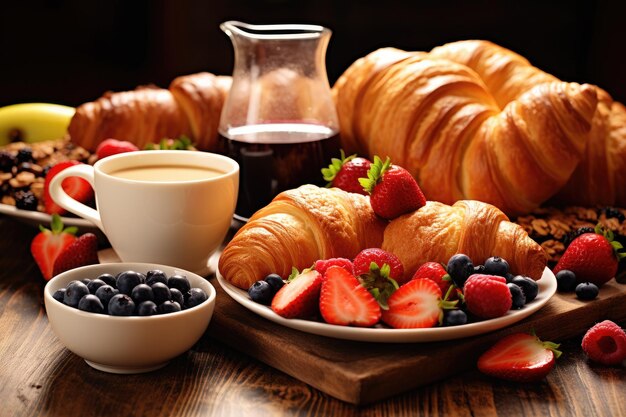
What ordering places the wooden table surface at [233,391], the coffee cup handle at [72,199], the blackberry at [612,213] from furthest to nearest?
1. the blackberry at [612,213]
2. the coffee cup handle at [72,199]
3. the wooden table surface at [233,391]

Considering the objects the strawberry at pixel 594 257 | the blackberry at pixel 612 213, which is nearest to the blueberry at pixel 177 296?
the strawberry at pixel 594 257

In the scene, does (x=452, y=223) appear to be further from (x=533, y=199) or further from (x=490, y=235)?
(x=533, y=199)

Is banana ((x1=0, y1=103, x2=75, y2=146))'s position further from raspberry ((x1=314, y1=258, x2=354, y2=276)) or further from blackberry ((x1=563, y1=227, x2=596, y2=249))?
blackberry ((x1=563, y1=227, x2=596, y2=249))

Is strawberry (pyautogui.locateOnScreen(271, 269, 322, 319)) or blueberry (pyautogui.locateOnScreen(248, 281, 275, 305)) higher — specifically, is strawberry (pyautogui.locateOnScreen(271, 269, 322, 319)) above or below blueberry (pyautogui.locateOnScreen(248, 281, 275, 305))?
above

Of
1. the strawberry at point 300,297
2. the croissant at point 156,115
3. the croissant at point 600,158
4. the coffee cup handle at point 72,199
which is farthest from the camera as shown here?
the croissant at point 156,115

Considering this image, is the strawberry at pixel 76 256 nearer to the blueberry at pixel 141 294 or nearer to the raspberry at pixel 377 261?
the blueberry at pixel 141 294

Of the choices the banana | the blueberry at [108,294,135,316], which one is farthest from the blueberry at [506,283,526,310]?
the banana

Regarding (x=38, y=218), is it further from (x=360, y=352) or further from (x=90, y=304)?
(x=360, y=352)

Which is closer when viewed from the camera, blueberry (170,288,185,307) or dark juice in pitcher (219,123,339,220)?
blueberry (170,288,185,307)
